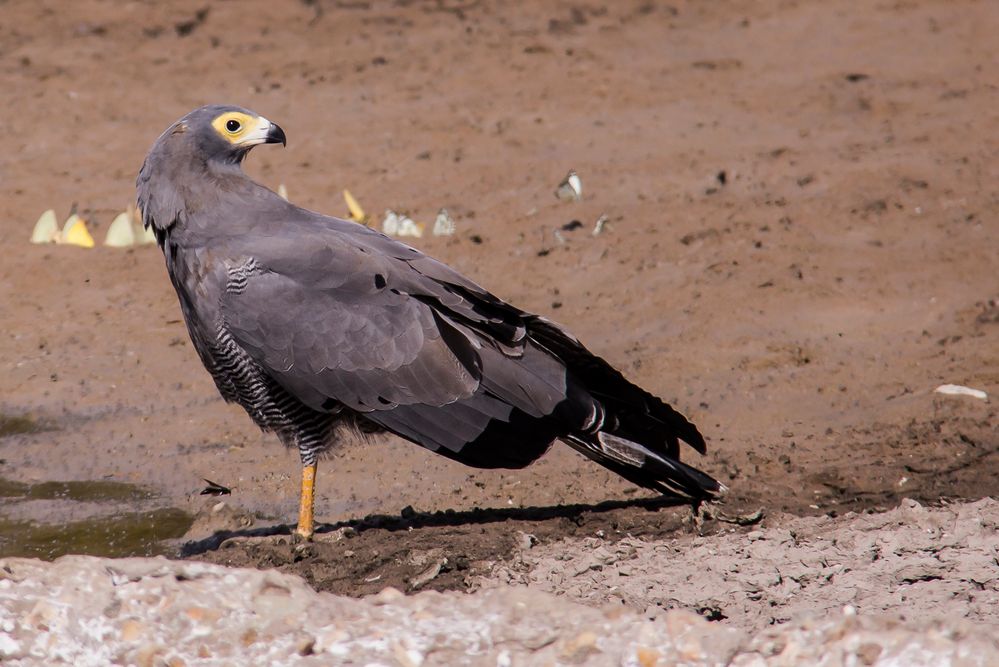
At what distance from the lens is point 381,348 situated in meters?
5.05

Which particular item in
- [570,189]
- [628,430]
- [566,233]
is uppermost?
[570,189]

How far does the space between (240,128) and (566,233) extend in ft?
10.9

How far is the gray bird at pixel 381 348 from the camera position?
4992 mm

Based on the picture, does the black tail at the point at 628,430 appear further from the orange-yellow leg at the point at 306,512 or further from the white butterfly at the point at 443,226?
the white butterfly at the point at 443,226

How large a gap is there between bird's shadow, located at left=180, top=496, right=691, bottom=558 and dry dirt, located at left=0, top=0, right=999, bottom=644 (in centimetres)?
2

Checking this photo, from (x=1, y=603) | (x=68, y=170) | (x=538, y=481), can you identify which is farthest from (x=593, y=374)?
(x=68, y=170)

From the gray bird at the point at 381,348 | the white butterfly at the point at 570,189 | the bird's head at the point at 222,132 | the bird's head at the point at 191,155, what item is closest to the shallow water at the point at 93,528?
the gray bird at the point at 381,348

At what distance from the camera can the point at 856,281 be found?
24.8 ft

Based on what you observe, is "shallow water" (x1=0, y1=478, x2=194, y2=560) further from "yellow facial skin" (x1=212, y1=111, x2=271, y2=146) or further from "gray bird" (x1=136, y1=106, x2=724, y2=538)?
"yellow facial skin" (x1=212, y1=111, x2=271, y2=146)

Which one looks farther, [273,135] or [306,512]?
[273,135]

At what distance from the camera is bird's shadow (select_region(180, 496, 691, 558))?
5.36 metres

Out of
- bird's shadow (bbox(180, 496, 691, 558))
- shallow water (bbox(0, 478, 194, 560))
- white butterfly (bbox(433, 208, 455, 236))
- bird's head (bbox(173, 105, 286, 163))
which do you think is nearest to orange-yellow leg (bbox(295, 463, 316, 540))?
bird's shadow (bbox(180, 496, 691, 558))

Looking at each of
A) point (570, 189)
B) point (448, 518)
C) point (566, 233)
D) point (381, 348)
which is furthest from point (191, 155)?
point (570, 189)

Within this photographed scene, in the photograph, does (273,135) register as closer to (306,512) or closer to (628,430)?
(306,512)
